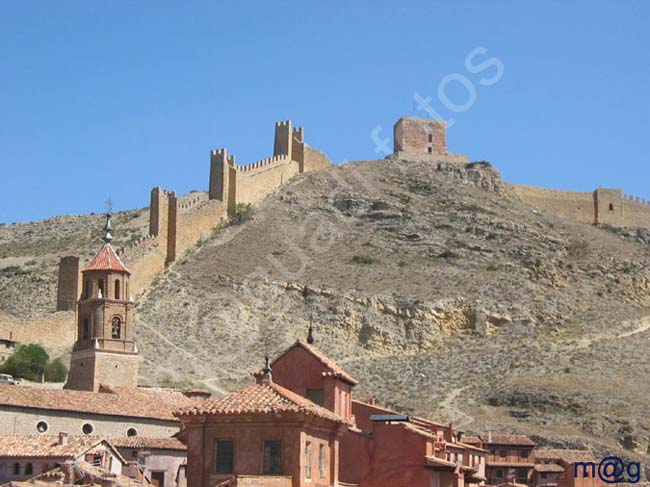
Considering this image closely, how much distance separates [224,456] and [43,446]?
1393 cm

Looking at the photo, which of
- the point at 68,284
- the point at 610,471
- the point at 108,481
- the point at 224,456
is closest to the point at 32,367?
the point at 68,284

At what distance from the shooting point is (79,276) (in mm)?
75375

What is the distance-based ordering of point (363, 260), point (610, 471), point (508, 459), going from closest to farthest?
point (610, 471) → point (508, 459) → point (363, 260)

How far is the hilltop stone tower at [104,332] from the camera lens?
56031 millimetres

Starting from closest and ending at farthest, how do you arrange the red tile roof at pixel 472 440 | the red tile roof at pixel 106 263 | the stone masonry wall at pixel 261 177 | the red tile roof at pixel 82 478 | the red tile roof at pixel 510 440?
the red tile roof at pixel 82 478, the red tile roof at pixel 472 440, the red tile roof at pixel 510 440, the red tile roof at pixel 106 263, the stone masonry wall at pixel 261 177

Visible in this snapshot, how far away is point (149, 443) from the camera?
42844mm

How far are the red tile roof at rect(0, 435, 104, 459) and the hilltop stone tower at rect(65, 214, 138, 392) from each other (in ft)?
46.1

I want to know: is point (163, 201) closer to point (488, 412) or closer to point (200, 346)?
point (200, 346)

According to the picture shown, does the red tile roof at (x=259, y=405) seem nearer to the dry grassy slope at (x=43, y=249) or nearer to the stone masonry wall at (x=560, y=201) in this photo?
the dry grassy slope at (x=43, y=249)

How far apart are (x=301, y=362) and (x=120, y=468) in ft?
27.7

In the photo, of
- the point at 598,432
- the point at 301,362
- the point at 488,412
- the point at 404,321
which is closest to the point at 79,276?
the point at 404,321

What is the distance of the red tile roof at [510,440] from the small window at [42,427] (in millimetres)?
17600

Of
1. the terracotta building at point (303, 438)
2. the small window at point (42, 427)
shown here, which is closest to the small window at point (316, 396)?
the terracotta building at point (303, 438)

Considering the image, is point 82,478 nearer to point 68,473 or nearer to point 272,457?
point 68,473
